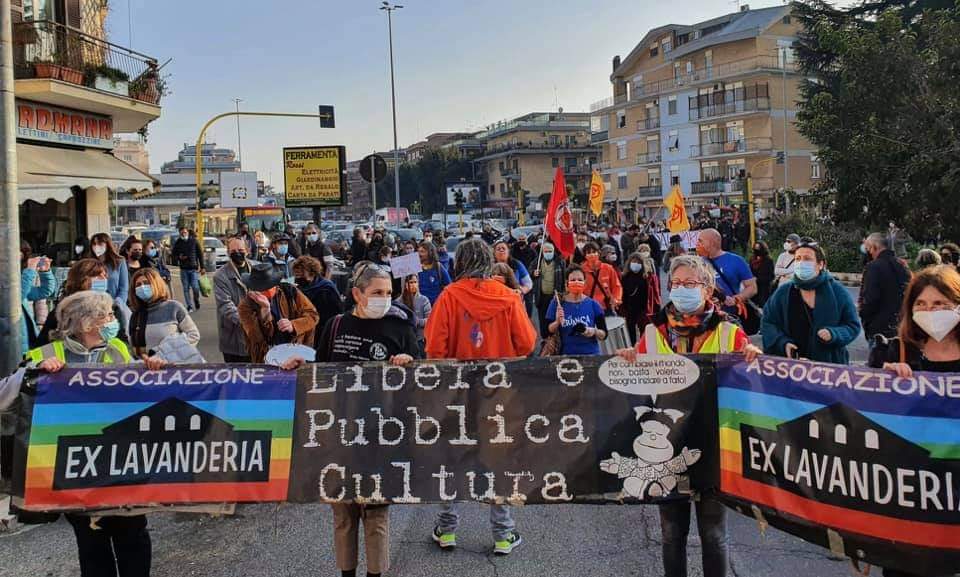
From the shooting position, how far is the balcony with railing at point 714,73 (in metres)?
59.7

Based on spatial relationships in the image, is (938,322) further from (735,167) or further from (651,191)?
(651,191)

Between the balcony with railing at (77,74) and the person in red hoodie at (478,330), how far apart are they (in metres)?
14.3

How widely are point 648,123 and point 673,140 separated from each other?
355 cm

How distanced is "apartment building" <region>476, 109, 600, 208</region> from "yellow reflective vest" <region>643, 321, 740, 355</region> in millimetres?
89338

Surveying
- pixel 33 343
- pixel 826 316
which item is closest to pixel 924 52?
pixel 826 316

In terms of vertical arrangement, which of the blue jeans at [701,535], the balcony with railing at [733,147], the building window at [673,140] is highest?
the building window at [673,140]

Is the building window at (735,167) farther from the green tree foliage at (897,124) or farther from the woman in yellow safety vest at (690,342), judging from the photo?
the woman in yellow safety vest at (690,342)

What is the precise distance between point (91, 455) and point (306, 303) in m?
3.01

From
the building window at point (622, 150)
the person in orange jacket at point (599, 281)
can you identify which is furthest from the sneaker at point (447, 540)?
the building window at point (622, 150)

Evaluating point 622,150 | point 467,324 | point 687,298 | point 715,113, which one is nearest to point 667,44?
point 715,113

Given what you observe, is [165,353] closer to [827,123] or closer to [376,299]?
[376,299]

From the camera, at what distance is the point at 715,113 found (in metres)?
63.0

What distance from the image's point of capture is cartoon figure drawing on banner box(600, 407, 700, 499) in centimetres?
393

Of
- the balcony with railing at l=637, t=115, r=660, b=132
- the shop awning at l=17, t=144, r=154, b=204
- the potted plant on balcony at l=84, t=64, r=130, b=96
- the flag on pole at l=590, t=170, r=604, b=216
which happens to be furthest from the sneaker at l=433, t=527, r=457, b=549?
the balcony with railing at l=637, t=115, r=660, b=132
